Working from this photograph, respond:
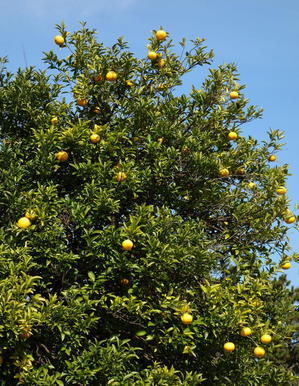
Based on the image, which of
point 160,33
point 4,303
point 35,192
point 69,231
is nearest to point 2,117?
point 35,192

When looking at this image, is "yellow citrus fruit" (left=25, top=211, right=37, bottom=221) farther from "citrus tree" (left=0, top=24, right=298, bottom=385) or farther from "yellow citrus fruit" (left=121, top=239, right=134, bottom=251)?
"yellow citrus fruit" (left=121, top=239, right=134, bottom=251)

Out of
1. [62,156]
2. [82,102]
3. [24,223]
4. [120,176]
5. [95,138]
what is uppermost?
[82,102]

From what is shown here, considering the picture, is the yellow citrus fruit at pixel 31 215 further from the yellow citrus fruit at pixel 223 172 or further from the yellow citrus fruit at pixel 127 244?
the yellow citrus fruit at pixel 223 172

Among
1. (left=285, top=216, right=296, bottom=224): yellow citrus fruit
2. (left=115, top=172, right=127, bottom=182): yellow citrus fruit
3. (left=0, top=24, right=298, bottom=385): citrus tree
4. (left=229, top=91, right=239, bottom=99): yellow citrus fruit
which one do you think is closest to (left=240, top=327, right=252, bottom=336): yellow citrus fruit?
(left=0, top=24, right=298, bottom=385): citrus tree

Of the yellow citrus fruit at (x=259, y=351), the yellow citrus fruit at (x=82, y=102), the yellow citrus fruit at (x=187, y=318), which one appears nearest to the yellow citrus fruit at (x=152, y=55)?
the yellow citrus fruit at (x=82, y=102)

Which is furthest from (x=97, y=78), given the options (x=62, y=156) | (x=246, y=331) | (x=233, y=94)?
(x=246, y=331)

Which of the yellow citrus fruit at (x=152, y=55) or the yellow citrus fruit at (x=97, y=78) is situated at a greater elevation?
the yellow citrus fruit at (x=152, y=55)

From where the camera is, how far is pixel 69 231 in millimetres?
Result: 6473

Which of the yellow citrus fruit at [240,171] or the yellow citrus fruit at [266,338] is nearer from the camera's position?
the yellow citrus fruit at [266,338]

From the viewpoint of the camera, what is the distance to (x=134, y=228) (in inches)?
229

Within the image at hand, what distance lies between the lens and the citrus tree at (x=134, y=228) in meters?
5.70

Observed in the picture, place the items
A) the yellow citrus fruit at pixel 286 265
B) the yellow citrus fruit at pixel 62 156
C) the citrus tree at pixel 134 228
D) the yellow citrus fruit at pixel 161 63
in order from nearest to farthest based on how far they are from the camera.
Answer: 1. the citrus tree at pixel 134 228
2. the yellow citrus fruit at pixel 62 156
3. the yellow citrus fruit at pixel 286 265
4. the yellow citrus fruit at pixel 161 63

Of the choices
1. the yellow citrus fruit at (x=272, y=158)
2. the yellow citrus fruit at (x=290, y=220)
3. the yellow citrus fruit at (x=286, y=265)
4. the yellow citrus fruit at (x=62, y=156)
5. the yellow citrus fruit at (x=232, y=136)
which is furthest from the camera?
the yellow citrus fruit at (x=272, y=158)

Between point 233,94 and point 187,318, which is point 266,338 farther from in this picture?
point 233,94
